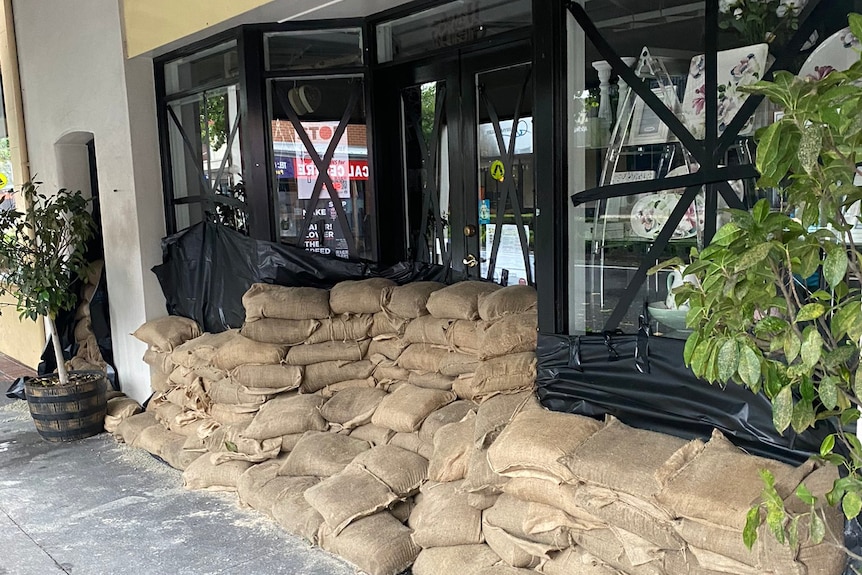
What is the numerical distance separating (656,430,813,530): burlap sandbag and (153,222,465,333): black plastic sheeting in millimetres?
2438

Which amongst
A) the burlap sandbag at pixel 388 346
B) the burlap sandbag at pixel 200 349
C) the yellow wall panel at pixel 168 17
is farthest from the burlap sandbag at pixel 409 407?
the yellow wall panel at pixel 168 17

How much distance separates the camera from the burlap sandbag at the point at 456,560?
306 centimetres

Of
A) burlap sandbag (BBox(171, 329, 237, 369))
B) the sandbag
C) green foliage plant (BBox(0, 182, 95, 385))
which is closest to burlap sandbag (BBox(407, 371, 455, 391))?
the sandbag

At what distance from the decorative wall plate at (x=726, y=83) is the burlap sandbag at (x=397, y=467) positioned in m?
2.01

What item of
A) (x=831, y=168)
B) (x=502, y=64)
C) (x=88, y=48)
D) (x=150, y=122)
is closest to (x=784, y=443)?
(x=831, y=168)

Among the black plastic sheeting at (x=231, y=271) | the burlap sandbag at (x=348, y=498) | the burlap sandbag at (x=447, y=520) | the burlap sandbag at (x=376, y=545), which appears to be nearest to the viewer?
the burlap sandbag at (x=447, y=520)

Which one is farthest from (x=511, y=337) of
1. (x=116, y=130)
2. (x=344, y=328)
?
(x=116, y=130)

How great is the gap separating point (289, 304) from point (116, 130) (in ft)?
8.44

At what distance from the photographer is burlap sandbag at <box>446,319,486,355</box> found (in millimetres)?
3783

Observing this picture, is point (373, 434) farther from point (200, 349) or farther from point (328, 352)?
point (200, 349)

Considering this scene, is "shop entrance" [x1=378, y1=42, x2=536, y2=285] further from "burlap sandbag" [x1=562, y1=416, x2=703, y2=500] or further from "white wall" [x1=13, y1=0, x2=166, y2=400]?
"white wall" [x1=13, y1=0, x2=166, y2=400]

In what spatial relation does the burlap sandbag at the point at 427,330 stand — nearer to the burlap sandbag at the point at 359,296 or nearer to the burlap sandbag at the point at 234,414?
the burlap sandbag at the point at 359,296

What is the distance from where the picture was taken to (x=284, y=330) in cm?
460

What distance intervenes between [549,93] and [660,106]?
0.50 meters
